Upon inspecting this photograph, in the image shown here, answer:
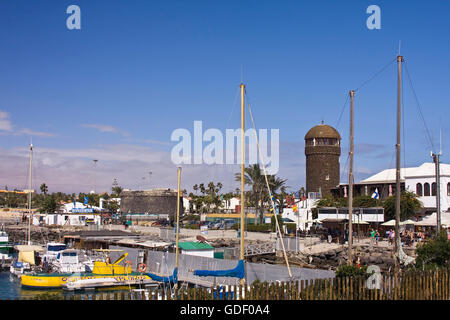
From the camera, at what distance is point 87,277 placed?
113 ft

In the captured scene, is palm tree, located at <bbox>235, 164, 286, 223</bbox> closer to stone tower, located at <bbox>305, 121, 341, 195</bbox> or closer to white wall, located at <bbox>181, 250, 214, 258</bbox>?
stone tower, located at <bbox>305, 121, 341, 195</bbox>

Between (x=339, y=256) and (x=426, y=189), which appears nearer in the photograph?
(x=339, y=256)

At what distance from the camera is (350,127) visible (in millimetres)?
33188

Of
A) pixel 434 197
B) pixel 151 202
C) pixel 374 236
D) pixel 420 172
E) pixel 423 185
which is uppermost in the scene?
pixel 420 172

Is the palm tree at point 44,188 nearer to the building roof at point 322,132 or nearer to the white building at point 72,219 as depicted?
the white building at point 72,219

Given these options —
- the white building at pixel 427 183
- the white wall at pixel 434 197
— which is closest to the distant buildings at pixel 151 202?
the white building at pixel 427 183

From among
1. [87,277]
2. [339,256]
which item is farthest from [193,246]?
[339,256]

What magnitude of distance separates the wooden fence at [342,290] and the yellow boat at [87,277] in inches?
696

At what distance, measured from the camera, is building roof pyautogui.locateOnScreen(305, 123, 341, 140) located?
85.8 m

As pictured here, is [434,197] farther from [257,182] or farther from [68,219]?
[68,219]

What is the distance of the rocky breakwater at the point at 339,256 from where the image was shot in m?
40.0

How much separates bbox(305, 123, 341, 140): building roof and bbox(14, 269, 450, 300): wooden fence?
222 ft

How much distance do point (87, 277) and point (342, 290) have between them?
23.0 meters
